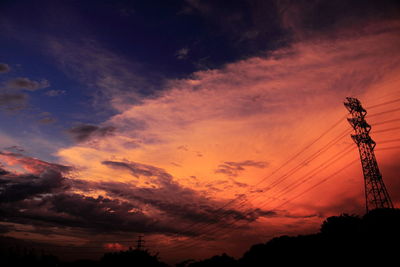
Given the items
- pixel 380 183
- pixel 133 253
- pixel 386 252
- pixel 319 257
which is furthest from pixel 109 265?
pixel 380 183

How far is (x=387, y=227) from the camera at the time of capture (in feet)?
140

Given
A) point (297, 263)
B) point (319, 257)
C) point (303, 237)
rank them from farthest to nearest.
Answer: point (303, 237) → point (297, 263) → point (319, 257)

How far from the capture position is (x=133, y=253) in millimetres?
61531

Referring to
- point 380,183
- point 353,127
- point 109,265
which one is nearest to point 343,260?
point 380,183

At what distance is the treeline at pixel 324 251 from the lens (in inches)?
1567

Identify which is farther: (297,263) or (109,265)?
(109,265)

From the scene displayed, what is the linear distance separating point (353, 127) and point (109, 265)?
62.1 m

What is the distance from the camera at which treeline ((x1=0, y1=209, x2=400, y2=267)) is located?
3981cm

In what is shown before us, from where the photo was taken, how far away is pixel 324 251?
48156 mm

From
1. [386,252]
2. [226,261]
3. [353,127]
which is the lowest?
[226,261]

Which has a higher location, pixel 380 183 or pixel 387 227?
pixel 380 183

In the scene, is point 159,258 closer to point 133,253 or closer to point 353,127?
point 133,253

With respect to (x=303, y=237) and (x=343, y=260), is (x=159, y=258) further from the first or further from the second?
(x=343, y=260)

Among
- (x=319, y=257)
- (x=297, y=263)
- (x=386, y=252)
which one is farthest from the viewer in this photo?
(x=297, y=263)
